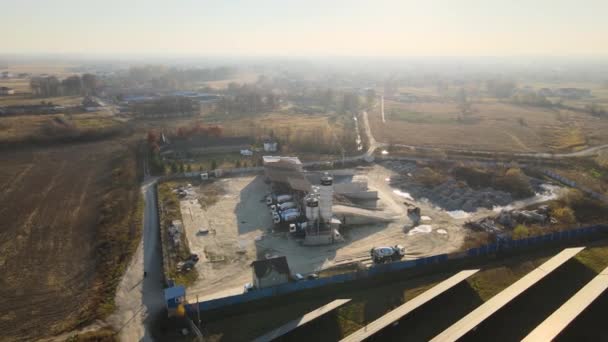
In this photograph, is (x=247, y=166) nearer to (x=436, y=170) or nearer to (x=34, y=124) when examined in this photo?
(x=436, y=170)

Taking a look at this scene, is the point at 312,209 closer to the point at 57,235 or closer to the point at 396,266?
the point at 396,266

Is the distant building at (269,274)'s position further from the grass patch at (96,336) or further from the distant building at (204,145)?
the distant building at (204,145)

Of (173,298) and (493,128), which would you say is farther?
(493,128)

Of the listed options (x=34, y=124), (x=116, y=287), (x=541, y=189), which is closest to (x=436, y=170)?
(x=541, y=189)

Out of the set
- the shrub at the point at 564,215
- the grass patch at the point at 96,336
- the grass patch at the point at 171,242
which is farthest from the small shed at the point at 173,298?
the shrub at the point at 564,215

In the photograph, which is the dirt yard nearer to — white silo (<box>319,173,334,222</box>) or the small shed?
the small shed

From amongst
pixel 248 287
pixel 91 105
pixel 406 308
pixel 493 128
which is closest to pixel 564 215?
pixel 406 308
